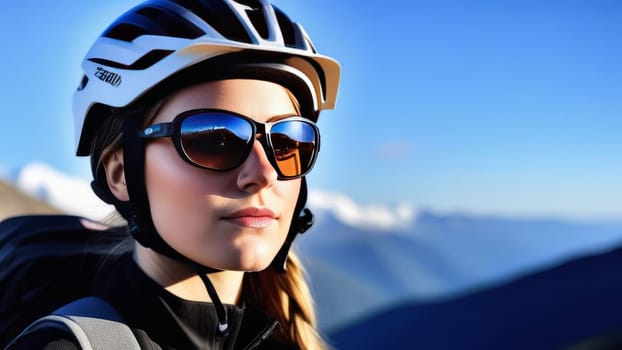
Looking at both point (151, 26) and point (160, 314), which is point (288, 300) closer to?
point (160, 314)

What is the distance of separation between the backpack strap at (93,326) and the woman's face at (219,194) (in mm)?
442

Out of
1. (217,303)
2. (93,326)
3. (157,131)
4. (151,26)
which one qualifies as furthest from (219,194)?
(151,26)

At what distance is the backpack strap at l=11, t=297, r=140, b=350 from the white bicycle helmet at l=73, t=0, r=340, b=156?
3.32 ft

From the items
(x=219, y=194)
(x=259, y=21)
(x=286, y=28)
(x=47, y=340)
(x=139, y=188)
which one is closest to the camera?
(x=47, y=340)

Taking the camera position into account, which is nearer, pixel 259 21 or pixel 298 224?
pixel 259 21

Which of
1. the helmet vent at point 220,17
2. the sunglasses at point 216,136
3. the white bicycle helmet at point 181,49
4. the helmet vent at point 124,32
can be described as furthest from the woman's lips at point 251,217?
the helmet vent at point 124,32

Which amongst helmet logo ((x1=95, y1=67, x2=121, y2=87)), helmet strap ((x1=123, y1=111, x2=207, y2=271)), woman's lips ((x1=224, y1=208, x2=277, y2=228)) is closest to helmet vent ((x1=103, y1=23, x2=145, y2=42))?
helmet logo ((x1=95, y1=67, x2=121, y2=87))

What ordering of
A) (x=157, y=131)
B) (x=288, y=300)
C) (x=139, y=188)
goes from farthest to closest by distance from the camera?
(x=288, y=300)
(x=139, y=188)
(x=157, y=131)

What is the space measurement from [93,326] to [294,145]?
1.24m

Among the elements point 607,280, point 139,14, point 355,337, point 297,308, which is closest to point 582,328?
point 607,280

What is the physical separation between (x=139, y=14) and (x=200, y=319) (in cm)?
168

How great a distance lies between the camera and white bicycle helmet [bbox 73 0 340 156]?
299cm

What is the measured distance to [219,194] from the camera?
9.39 feet

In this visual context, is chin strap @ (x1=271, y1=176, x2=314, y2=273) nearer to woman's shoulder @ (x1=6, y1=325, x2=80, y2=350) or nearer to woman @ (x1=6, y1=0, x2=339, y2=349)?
woman @ (x1=6, y1=0, x2=339, y2=349)
